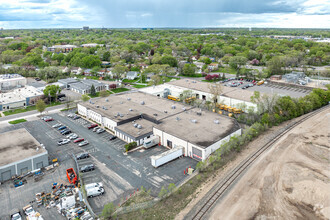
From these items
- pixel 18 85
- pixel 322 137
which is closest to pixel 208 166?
pixel 322 137

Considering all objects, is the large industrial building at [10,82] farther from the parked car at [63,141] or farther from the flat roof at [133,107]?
the parked car at [63,141]

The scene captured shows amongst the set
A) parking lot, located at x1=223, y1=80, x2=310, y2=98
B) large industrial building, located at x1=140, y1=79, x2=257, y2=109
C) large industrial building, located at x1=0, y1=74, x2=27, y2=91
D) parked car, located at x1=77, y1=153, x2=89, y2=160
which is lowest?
parked car, located at x1=77, y1=153, x2=89, y2=160

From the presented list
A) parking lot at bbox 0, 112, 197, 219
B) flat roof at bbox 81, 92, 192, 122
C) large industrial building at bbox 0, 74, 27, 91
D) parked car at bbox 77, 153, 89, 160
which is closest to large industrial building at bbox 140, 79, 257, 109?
flat roof at bbox 81, 92, 192, 122

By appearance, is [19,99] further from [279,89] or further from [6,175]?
[279,89]

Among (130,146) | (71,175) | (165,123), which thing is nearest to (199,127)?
(165,123)

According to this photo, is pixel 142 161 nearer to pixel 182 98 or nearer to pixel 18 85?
pixel 182 98

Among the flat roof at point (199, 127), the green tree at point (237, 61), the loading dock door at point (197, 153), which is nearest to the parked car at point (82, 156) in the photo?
the flat roof at point (199, 127)

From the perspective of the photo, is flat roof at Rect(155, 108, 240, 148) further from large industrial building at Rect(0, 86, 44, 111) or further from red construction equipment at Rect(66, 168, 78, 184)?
large industrial building at Rect(0, 86, 44, 111)
